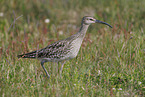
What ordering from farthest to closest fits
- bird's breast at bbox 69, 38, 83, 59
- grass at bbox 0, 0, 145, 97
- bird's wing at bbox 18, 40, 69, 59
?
bird's wing at bbox 18, 40, 69, 59
bird's breast at bbox 69, 38, 83, 59
grass at bbox 0, 0, 145, 97

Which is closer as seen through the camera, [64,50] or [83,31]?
[64,50]

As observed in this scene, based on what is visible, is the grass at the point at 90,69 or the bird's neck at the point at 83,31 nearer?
the grass at the point at 90,69

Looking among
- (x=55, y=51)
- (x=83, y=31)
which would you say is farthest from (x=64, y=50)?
(x=83, y=31)

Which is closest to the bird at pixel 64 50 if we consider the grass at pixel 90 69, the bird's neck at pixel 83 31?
the bird's neck at pixel 83 31

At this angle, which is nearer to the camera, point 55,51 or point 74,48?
point 74,48

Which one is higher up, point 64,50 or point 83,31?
point 83,31

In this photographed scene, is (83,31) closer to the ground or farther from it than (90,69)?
farther from it

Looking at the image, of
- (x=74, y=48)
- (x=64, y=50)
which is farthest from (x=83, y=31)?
(x=64, y=50)

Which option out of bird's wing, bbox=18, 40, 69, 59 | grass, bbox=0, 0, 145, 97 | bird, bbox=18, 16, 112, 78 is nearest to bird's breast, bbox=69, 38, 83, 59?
bird, bbox=18, 16, 112, 78

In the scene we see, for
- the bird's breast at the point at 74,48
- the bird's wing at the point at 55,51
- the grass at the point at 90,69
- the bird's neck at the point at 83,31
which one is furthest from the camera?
the bird's neck at the point at 83,31

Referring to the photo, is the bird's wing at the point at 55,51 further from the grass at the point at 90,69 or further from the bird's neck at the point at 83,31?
the bird's neck at the point at 83,31

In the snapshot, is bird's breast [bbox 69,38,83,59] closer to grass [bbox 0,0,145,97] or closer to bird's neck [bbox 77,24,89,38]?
bird's neck [bbox 77,24,89,38]

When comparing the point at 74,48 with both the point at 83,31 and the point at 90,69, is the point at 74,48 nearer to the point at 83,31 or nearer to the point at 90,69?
the point at 83,31

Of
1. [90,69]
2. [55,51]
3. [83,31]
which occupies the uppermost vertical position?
[83,31]
